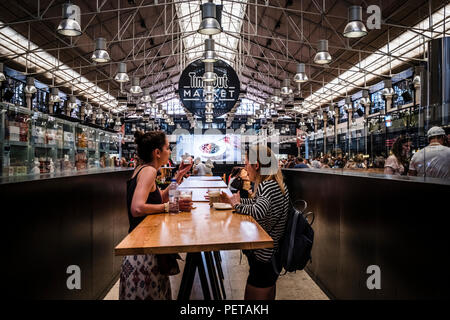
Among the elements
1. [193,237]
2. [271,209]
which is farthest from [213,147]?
[193,237]

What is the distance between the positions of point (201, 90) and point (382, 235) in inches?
230

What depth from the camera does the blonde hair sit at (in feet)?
7.66

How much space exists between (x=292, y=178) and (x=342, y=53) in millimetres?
10313

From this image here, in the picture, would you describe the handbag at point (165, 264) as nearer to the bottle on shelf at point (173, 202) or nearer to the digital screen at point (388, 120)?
the bottle on shelf at point (173, 202)

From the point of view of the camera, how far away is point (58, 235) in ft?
7.68

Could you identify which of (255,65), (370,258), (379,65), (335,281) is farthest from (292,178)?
(255,65)

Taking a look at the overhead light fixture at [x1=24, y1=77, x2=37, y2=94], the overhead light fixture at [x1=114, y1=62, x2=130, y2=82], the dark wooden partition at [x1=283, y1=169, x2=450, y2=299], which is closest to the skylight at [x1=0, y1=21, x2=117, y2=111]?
the overhead light fixture at [x1=24, y1=77, x2=37, y2=94]

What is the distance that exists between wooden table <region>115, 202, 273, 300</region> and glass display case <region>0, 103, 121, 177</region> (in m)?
1.49

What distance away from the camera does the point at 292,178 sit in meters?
5.16

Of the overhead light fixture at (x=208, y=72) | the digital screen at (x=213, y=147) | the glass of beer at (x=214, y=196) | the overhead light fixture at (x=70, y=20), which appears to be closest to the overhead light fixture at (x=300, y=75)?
the overhead light fixture at (x=208, y=72)

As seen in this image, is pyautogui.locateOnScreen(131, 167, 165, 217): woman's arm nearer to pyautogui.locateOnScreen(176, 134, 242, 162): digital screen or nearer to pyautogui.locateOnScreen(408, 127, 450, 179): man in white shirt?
pyautogui.locateOnScreen(408, 127, 450, 179): man in white shirt

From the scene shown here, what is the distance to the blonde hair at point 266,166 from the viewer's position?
7.66ft

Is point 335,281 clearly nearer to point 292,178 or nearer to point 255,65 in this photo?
point 292,178

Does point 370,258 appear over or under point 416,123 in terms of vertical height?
under
